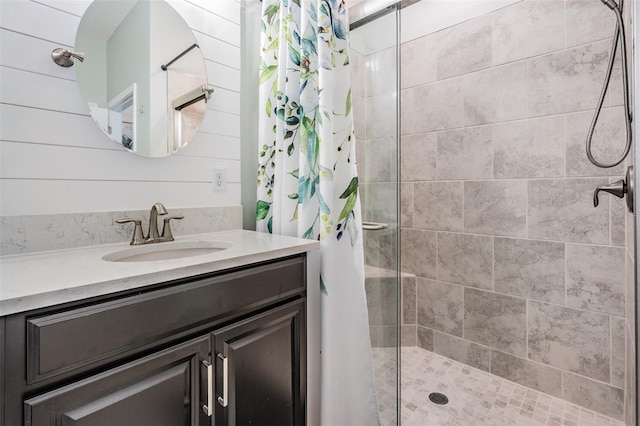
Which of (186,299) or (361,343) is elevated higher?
(186,299)

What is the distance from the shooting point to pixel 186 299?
87 centimetres

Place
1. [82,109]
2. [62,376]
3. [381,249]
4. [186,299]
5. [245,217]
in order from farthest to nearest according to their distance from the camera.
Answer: [245,217], [381,249], [82,109], [186,299], [62,376]

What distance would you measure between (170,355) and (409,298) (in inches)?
72.8

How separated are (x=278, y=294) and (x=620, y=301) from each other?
5.41ft

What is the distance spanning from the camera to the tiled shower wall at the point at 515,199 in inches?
61.4

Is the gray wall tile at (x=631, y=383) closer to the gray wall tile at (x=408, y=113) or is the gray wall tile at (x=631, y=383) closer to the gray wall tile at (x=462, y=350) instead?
the gray wall tile at (x=462, y=350)

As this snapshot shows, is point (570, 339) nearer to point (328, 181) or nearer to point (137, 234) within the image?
point (328, 181)

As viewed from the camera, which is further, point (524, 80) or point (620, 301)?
point (524, 80)

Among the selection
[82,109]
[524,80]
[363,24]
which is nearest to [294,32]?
[363,24]

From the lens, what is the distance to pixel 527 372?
1830 mm

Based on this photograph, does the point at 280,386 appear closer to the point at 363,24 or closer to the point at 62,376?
the point at 62,376

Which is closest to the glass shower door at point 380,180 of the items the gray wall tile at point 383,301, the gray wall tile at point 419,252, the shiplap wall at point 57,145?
the gray wall tile at point 383,301

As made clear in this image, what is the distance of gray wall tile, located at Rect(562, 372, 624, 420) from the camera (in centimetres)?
157

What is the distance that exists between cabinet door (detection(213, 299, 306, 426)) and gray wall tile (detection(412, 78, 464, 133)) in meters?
1.59
